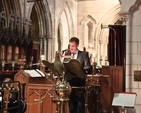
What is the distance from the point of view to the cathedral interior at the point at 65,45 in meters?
4.52

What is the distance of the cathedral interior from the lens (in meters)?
4.52

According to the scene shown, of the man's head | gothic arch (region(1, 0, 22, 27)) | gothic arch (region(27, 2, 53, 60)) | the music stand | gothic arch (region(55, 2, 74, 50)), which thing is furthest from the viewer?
gothic arch (region(55, 2, 74, 50))

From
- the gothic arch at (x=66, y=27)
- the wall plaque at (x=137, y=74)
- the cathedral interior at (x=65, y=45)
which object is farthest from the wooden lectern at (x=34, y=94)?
the gothic arch at (x=66, y=27)

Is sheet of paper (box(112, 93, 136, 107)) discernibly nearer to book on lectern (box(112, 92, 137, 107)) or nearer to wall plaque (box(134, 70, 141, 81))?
book on lectern (box(112, 92, 137, 107))

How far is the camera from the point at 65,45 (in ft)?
65.7

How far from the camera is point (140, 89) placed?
14.9ft

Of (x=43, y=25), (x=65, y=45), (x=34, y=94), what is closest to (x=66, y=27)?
(x=65, y=45)

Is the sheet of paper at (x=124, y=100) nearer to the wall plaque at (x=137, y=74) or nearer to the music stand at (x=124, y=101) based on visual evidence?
the music stand at (x=124, y=101)

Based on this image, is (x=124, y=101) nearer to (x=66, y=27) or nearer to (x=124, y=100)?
(x=124, y=100)

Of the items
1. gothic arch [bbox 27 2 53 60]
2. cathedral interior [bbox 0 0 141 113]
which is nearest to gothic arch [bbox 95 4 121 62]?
cathedral interior [bbox 0 0 141 113]

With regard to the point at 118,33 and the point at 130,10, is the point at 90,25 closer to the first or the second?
the point at 118,33

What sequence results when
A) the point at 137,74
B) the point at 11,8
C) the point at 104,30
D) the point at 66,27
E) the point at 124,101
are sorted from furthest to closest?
1. the point at 104,30
2. the point at 66,27
3. the point at 11,8
4. the point at 137,74
5. the point at 124,101

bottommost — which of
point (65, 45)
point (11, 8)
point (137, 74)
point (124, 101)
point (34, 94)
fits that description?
point (34, 94)

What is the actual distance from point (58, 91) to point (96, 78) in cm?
350
